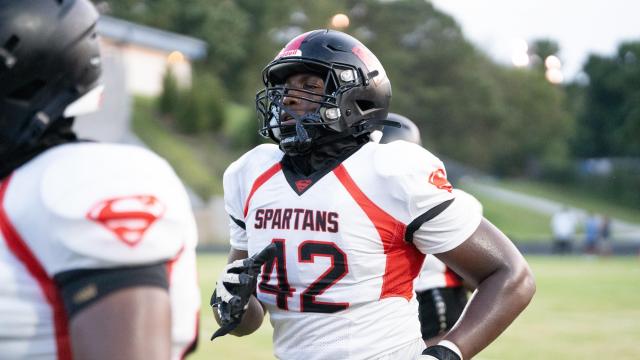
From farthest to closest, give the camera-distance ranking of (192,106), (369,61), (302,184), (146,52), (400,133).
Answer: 1. (146,52)
2. (192,106)
3. (400,133)
4. (369,61)
5. (302,184)

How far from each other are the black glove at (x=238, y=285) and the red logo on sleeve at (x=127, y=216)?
112 cm

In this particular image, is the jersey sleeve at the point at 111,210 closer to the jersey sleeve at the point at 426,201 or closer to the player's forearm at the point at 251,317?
the jersey sleeve at the point at 426,201

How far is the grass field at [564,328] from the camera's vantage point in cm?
920

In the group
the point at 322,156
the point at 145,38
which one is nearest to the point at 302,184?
the point at 322,156

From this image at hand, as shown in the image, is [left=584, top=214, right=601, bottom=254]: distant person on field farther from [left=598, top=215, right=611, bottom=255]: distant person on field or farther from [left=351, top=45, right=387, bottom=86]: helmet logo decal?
[left=351, top=45, right=387, bottom=86]: helmet logo decal

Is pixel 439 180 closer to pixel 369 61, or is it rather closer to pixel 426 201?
pixel 426 201

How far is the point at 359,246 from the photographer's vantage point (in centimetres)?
296

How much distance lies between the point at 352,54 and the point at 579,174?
171ft

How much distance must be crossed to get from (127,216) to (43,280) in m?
0.23

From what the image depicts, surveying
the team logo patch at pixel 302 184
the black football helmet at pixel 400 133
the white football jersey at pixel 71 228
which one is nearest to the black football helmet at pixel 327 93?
the team logo patch at pixel 302 184

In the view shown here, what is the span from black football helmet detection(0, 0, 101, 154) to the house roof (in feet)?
121

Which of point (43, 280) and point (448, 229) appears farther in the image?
point (448, 229)

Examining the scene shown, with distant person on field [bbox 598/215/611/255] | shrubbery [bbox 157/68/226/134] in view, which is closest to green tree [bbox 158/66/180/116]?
shrubbery [bbox 157/68/226/134]

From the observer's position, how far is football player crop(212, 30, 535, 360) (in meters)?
2.92
